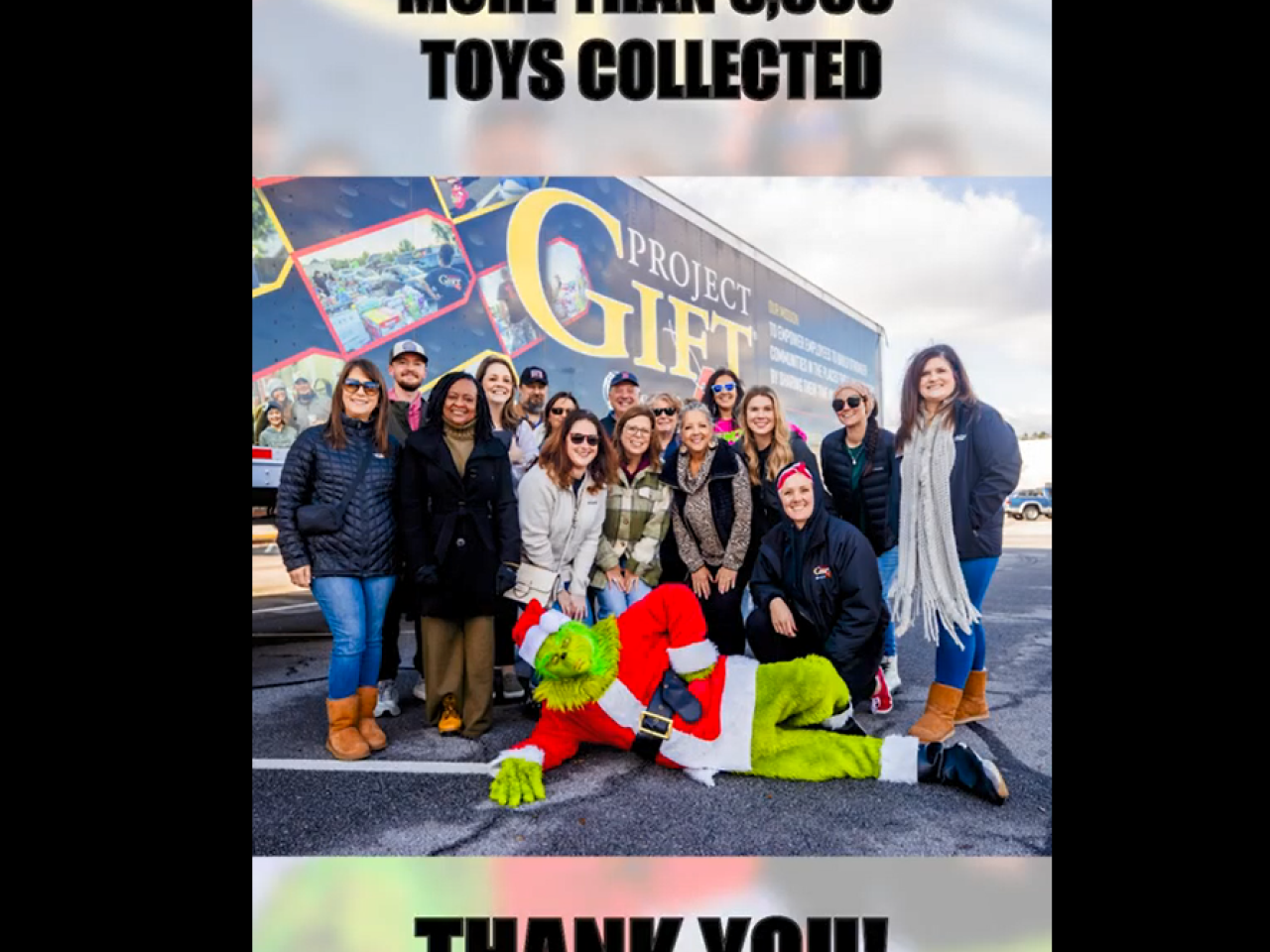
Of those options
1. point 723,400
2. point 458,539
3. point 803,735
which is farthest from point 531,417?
point 803,735

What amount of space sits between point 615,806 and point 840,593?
1291 millimetres

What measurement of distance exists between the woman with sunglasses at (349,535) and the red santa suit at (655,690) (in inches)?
27.4

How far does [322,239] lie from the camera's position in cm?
319

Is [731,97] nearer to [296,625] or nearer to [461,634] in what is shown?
[461,634]

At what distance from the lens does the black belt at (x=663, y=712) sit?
2859mm

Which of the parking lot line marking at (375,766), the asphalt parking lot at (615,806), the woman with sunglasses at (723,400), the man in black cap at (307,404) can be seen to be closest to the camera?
the asphalt parking lot at (615,806)

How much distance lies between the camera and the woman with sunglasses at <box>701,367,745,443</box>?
3.31 meters

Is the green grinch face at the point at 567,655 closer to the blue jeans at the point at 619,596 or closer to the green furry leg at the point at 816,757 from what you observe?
the blue jeans at the point at 619,596

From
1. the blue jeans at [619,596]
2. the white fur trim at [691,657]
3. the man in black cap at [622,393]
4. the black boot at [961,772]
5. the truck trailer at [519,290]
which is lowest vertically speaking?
the black boot at [961,772]

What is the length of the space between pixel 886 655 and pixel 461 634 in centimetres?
208

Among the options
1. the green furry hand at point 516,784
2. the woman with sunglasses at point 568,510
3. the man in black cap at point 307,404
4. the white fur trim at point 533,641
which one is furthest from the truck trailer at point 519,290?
the green furry hand at point 516,784

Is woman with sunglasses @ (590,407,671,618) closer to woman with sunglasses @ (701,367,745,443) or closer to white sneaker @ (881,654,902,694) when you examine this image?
woman with sunglasses @ (701,367,745,443)

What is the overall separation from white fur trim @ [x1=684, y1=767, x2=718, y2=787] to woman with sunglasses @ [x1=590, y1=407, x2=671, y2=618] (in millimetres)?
754

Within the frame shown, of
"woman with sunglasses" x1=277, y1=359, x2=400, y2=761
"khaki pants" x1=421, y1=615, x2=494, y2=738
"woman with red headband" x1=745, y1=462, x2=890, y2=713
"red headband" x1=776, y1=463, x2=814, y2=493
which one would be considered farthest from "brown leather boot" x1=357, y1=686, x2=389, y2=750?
"red headband" x1=776, y1=463, x2=814, y2=493
